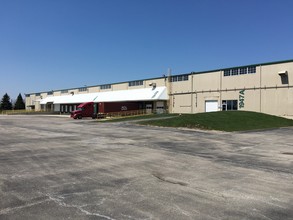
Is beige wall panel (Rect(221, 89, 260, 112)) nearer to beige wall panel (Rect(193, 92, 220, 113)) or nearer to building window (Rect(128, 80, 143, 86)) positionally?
beige wall panel (Rect(193, 92, 220, 113))

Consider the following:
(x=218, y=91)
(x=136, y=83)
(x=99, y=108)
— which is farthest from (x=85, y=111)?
(x=218, y=91)

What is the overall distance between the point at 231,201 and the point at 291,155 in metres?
8.16

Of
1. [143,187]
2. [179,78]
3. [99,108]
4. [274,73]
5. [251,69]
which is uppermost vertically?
[251,69]

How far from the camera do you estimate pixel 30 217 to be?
16.4 ft

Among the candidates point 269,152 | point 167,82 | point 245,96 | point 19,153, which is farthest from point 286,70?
point 19,153

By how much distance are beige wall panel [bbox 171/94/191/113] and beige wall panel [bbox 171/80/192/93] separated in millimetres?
928

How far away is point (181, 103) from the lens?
52.0 metres

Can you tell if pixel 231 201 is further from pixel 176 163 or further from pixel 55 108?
pixel 55 108

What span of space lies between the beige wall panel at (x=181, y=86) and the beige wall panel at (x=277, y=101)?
1364cm

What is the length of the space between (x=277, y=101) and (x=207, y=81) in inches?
470

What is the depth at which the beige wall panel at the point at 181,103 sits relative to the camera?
166 ft

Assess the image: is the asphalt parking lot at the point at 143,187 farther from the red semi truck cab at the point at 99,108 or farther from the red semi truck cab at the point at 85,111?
the red semi truck cab at the point at 85,111

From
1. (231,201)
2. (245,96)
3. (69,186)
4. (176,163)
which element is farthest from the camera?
(245,96)

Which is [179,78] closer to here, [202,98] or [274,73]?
[202,98]
